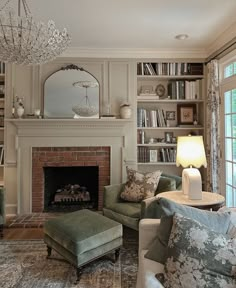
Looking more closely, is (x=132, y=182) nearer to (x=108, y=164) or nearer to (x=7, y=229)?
(x=108, y=164)

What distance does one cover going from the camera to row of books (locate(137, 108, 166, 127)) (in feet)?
14.6

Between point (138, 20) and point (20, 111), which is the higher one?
point (138, 20)

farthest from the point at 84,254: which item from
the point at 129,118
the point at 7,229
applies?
the point at 129,118

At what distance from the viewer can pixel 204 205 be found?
2490mm

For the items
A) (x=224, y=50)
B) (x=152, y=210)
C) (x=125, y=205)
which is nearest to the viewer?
(x=152, y=210)

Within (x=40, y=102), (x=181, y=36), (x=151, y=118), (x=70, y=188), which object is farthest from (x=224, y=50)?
(x=70, y=188)

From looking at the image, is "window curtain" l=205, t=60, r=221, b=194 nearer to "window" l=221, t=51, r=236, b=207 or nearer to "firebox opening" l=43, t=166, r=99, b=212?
"window" l=221, t=51, r=236, b=207

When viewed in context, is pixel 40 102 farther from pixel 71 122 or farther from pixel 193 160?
pixel 193 160

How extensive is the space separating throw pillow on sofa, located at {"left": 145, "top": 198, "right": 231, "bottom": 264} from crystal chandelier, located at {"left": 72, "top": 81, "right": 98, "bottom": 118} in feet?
9.29

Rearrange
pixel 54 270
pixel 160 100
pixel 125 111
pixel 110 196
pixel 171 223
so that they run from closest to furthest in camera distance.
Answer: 1. pixel 171 223
2. pixel 54 270
3. pixel 110 196
4. pixel 125 111
5. pixel 160 100

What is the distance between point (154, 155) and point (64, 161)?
1.49 meters

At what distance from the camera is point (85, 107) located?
433cm

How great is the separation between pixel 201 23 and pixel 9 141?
327cm

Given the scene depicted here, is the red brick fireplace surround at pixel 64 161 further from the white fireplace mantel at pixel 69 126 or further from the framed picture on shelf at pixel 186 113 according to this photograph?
the framed picture on shelf at pixel 186 113
